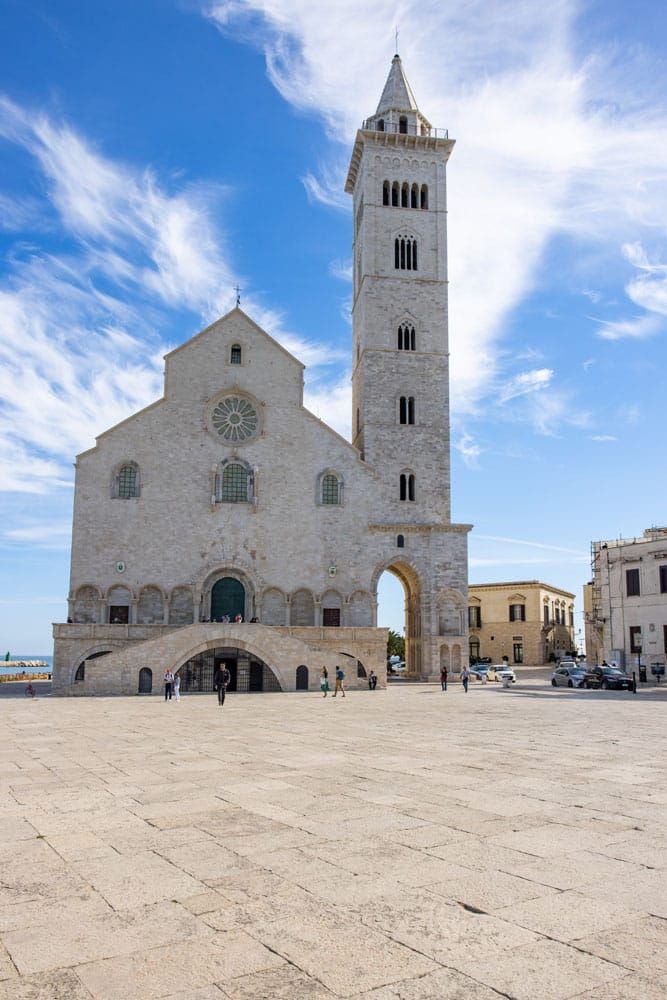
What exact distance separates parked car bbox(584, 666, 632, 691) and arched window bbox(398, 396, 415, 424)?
15.9 metres

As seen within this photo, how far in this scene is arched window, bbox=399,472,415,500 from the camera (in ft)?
145

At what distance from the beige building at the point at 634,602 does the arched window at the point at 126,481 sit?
26.3 m

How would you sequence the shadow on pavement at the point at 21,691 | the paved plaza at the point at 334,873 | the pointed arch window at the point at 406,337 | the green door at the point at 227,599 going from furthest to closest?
the pointed arch window at the point at 406,337 < the green door at the point at 227,599 < the shadow on pavement at the point at 21,691 < the paved plaza at the point at 334,873

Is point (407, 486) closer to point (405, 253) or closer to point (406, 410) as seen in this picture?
point (406, 410)

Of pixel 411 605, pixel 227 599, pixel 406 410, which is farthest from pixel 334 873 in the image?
pixel 406 410

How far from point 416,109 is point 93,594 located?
111ft

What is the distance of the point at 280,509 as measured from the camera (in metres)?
41.4

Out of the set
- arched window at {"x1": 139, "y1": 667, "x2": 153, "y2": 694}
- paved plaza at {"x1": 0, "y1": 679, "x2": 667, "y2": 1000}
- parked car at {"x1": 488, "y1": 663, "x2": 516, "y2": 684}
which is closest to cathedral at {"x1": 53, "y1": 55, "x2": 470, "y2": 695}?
arched window at {"x1": 139, "y1": 667, "x2": 153, "y2": 694}

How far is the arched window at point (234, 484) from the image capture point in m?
41.2

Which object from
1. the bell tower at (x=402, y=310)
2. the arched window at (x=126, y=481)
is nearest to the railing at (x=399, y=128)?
the bell tower at (x=402, y=310)

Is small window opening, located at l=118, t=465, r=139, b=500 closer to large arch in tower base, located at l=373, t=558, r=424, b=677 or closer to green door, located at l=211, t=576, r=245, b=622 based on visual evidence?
green door, located at l=211, t=576, r=245, b=622

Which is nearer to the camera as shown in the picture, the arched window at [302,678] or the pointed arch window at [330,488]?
the arched window at [302,678]

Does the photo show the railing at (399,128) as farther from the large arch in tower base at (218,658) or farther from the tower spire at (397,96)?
the large arch in tower base at (218,658)

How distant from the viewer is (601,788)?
10781 mm
